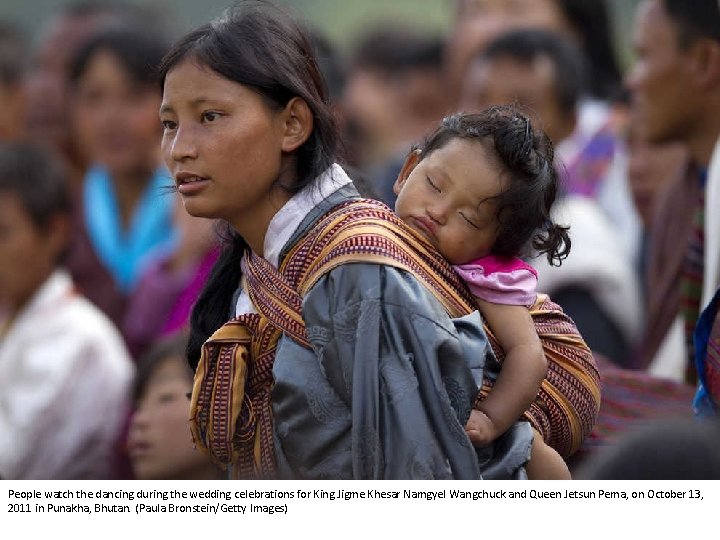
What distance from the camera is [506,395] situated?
269 centimetres

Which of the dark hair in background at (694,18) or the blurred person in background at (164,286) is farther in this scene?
the blurred person in background at (164,286)

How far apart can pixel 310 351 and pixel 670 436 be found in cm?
82

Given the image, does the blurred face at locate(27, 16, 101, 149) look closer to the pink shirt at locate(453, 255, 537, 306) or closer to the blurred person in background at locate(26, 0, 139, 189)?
the blurred person in background at locate(26, 0, 139, 189)

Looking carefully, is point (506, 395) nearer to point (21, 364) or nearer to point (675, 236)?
point (675, 236)

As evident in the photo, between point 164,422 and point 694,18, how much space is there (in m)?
2.10

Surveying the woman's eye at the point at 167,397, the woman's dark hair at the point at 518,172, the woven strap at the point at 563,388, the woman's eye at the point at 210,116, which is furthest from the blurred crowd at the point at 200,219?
the woven strap at the point at 563,388

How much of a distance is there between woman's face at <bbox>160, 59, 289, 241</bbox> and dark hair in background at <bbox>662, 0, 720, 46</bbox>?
6.74 ft

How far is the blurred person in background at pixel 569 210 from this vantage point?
482 cm

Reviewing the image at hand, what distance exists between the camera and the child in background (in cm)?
274

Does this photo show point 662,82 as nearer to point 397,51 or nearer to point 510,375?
point 510,375

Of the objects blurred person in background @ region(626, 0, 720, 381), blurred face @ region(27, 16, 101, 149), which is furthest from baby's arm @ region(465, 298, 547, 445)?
blurred face @ region(27, 16, 101, 149)

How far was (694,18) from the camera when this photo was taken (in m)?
4.53

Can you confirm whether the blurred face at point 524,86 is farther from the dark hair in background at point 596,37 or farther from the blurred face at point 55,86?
the blurred face at point 55,86

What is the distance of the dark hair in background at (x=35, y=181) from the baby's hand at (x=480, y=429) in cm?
334
